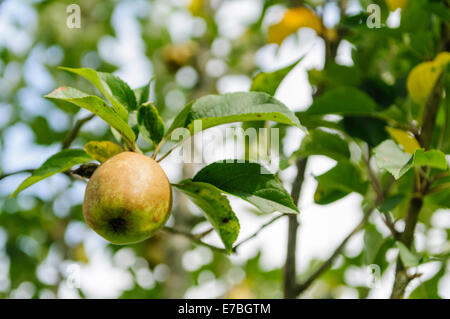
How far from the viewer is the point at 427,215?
5.42 feet

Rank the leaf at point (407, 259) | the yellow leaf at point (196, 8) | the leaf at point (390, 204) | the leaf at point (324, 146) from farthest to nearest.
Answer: the yellow leaf at point (196, 8)
the leaf at point (324, 146)
the leaf at point (390, 204)
the leaf at point (407, 259)

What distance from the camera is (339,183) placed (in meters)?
1.38

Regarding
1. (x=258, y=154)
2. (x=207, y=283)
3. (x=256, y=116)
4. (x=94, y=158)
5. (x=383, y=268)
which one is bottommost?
(x=207, y=283)

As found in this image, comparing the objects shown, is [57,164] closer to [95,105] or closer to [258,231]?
[95,105]

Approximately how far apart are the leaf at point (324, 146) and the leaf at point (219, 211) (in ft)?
1.20

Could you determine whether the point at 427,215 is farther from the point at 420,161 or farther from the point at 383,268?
the point at 420,161

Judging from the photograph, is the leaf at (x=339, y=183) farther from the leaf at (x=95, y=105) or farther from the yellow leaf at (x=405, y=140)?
the leaf at (x=95, y=105)

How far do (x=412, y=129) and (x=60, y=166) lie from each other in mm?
966

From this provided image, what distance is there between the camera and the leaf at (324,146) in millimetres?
1353

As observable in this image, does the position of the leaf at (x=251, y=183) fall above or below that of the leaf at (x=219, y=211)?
above

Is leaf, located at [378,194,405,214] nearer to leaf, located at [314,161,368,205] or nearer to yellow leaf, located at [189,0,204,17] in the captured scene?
leaf, located at [314,161,368,205]

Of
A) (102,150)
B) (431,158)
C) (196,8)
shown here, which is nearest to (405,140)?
(431,158)

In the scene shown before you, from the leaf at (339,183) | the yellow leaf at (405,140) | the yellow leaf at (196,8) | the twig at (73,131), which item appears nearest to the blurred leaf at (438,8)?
the yellow leaf at (405,140)

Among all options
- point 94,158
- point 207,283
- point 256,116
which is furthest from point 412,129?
point 207,283
